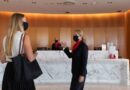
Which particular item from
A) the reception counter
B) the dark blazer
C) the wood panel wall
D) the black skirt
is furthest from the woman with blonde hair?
the wood panel wall

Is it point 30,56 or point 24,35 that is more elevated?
point 24,35

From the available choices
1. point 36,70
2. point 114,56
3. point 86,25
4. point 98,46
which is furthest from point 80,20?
point 36,70

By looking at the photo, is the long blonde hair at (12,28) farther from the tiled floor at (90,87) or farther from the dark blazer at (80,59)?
the tiled floor at (90,87)

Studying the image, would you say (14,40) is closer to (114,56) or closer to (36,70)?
(36,70)

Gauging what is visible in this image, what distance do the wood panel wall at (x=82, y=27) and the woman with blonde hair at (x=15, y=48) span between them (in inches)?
590

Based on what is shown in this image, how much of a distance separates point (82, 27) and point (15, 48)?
51.7 ft

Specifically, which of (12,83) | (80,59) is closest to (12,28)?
(12,83)

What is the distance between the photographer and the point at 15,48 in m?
3.66

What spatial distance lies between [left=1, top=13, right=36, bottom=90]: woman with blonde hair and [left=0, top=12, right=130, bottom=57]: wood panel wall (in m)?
15.0

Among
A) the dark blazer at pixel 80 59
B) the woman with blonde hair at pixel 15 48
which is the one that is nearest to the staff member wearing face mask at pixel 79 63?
the dark blazer at pixel 80 59

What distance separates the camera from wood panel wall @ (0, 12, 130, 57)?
18.8m

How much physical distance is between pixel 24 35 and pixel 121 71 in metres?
6.27

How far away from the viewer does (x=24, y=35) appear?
3.64 metres

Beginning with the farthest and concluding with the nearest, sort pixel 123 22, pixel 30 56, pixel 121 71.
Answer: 1. pixel 123 22
2. pixel 121 71
3. pixel 30 56
